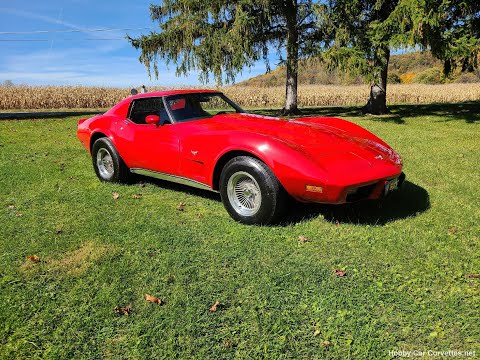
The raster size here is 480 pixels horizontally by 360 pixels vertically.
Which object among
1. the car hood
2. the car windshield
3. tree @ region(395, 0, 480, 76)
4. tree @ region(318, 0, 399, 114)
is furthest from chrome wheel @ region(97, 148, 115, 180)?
tree @ region(395, 0, 480, 76)

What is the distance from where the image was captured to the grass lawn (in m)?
2.34

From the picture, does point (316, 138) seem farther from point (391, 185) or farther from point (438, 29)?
point (438, 29)

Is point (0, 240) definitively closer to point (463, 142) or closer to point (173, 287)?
point (173, 287)

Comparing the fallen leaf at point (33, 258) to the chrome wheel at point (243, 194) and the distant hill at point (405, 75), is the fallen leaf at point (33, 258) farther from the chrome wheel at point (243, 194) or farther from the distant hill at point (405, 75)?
the distant hill at point (405, 75)

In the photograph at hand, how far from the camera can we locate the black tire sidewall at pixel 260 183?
12.1 ft

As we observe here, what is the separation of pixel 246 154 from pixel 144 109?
1.99 m

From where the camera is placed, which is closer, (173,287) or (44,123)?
(173,287)

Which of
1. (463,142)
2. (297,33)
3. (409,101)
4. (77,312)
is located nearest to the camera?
(77,312)

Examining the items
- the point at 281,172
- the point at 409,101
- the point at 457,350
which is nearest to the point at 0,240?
the point at 281,172

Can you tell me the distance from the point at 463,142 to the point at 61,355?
869 centimetres

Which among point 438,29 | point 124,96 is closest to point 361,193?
point 438,29

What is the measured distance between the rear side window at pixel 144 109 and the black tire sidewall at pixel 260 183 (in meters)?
1.48

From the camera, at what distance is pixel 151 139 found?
4809 mm

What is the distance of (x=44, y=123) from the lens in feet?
45.5
